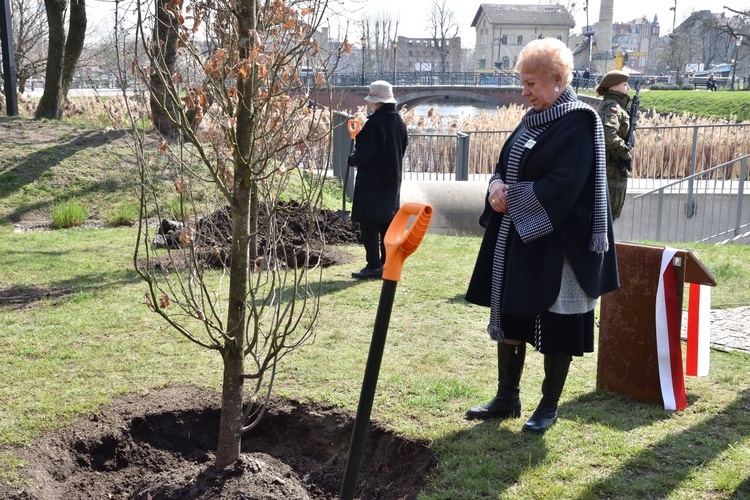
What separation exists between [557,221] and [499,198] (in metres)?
0.30

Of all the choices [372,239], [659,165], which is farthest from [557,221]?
[659,165]

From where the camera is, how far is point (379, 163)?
7500 millimetres

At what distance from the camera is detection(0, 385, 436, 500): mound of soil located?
11.6 ft

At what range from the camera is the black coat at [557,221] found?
3596 mm

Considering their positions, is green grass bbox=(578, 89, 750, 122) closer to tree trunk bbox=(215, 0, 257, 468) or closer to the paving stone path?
the paving stone path

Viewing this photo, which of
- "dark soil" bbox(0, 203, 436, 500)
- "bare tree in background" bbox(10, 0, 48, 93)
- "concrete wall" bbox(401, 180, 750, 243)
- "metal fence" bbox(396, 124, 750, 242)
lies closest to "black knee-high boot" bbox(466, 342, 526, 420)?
"dark soil" bbox(0, 203, 436, 500)

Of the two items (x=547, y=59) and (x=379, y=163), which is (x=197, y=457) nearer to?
(x=547, y=59)

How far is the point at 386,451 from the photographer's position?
3.98 meters

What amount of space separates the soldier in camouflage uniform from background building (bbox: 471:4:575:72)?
11034cm

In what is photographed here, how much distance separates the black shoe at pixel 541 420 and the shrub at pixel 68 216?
8174 millimetres

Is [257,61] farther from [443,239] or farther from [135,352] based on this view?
[443,239]

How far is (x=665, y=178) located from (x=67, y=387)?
14.2m

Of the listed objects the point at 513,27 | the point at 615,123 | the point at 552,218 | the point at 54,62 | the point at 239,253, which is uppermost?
the point at 513,27

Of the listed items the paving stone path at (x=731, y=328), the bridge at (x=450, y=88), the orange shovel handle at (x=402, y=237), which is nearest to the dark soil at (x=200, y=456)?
the orange shovel handle at (x=402, y=237)
